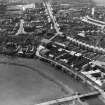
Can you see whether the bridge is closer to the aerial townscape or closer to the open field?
the aerial townscape

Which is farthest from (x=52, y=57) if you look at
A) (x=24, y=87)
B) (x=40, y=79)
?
(x=24, y=87)

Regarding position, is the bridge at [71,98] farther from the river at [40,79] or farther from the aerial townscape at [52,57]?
the river at [40,79]

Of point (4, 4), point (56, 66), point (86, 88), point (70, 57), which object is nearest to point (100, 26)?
point (70, 57)

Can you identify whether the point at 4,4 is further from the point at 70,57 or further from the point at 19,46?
the point at 70,57

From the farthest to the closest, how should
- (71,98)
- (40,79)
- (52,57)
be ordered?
(52,57), (40,79), (71,98)

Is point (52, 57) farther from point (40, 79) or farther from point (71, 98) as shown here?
point (71, 98)

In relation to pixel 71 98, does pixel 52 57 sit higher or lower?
higher

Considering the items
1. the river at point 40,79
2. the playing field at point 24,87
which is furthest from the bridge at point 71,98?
the playing field at point 24,87

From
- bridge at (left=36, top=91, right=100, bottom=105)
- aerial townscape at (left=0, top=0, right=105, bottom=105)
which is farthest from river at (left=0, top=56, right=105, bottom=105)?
bridge at (left=36, top=91, right=100, bottom=105)

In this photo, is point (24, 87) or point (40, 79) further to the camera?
point (40, 79)

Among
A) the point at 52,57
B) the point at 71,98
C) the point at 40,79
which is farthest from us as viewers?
the point at 52,57
